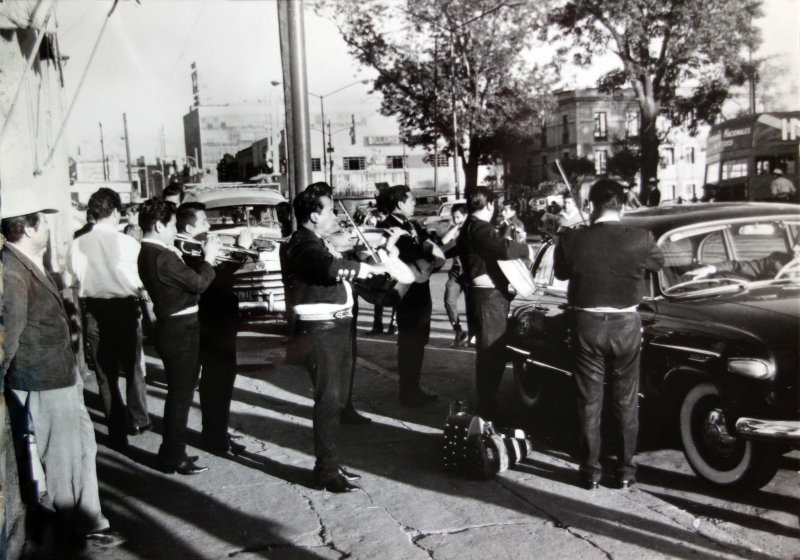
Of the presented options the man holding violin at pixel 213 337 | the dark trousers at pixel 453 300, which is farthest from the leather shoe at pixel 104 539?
the dark trousers at pixel 453 300

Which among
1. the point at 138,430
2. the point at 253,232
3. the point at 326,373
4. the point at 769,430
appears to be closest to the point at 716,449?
the point at 769,430

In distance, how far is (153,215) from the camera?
4.99 m

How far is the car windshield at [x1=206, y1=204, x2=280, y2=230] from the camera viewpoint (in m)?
14.2

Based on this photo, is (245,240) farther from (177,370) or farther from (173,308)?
(177,370)

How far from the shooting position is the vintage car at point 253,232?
11.1 meters

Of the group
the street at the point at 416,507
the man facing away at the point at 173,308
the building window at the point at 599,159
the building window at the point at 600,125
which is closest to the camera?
the street at the point at 416,507

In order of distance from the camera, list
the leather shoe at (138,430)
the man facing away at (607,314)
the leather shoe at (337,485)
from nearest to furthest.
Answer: the man facing away at (607,314), the leather shoe at (337,485), the leather shoe at (138,430)

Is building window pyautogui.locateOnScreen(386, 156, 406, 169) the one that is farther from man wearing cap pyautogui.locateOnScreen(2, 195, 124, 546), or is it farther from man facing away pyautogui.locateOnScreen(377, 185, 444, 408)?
man wearing cap pyautogui.locateOnScreen(2, 195, 124, 546)

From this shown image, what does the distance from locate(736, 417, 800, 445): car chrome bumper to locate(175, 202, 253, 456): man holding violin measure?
3.46 meters

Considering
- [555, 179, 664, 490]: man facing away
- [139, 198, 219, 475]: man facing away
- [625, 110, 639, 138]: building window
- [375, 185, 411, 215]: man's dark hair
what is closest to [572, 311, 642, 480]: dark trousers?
[555, 179, 664, 490]: man facing away

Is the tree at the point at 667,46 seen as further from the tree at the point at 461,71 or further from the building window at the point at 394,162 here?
the building window at the point at 394,162

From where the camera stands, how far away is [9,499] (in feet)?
11.8

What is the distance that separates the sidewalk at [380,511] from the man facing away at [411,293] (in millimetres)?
739

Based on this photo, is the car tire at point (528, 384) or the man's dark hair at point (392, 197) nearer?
the car tire at point (528, 384)
